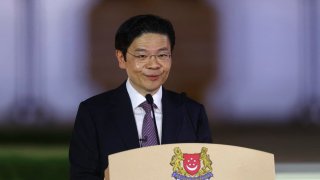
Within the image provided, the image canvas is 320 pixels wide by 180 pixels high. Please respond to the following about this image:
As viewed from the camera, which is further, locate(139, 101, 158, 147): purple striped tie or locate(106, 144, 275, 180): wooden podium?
locate(139, 101, 158, 147): purple striped tie

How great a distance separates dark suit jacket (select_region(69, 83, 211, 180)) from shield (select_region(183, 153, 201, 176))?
210 mm

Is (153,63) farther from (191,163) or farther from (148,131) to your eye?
(191,163)

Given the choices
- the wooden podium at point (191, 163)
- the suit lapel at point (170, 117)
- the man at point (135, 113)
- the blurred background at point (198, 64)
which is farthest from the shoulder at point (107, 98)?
the blurred background at point (198, 64)

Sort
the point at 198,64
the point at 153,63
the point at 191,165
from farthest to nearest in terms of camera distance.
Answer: the point at 198,64 → the point at 153,63 → the point at 191,165

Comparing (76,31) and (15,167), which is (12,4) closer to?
(76,31)

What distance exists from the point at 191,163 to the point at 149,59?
30 centimetres

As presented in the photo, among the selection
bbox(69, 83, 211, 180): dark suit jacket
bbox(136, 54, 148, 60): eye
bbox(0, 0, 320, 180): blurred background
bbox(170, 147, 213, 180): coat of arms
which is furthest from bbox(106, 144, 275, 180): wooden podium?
bbox(0, 0, 320, 180): blurred background

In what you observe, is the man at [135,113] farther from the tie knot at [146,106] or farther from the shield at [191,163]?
the shield at [191,163]

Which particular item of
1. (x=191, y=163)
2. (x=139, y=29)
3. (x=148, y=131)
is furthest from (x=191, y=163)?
(x=139, y=29)

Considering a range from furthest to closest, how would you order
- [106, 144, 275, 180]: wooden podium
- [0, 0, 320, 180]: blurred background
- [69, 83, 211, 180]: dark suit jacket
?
1. [0, 0, 320, 180]: blurred background
2. [69, 83, 211, 180]: dark suit jacket
3. [106, 144, 275, 180]: wooden podium

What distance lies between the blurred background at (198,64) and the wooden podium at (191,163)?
2.40 m

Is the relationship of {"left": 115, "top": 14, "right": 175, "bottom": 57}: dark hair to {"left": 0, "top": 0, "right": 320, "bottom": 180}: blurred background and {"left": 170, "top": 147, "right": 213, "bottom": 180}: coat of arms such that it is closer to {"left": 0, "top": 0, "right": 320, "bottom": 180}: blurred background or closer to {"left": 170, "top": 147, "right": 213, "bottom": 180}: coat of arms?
{"left": 170, "top": 147, "right": 213, "bottom": 180}: coat of arms

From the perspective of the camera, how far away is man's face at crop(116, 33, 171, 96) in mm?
1455

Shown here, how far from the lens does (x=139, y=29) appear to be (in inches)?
58.1
